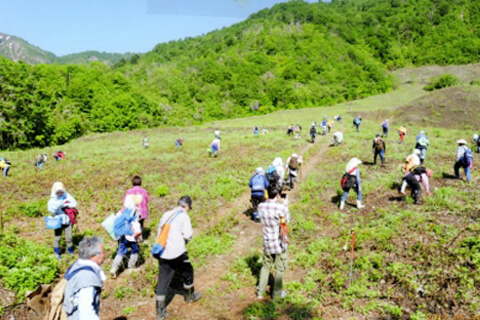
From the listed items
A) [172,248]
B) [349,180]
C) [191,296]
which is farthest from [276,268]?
[349,180]

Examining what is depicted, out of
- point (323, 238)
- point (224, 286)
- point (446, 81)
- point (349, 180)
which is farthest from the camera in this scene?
point (446, 81)

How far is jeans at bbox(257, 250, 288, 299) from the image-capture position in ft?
19.7

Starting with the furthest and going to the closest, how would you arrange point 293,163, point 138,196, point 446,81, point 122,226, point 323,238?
point 446,81 → point 293,163 → point 323,238 → point 138,196 → point 122,226

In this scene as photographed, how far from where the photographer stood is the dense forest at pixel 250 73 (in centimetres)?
5538

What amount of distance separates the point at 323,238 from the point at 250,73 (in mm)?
130234

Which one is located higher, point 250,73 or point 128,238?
point 250,73

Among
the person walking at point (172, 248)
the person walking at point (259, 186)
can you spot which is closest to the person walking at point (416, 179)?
the person walking at point (259, 186)

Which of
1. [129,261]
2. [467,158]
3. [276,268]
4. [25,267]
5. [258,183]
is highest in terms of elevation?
[467,158]

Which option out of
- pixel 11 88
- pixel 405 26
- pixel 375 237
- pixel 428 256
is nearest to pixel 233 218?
pixel 375 237

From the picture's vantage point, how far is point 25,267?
24.0 ft

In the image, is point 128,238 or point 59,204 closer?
point 128,238

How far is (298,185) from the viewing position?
15.7 m

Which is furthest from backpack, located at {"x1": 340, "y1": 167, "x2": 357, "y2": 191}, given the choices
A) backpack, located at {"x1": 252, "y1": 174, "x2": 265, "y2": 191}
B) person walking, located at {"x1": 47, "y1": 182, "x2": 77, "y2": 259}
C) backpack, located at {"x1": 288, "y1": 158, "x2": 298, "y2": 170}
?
person walking, located at {"x1": 47, "y1": 182, "x2": 77, "y2": 259}

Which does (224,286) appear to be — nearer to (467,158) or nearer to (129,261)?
(129,261)
